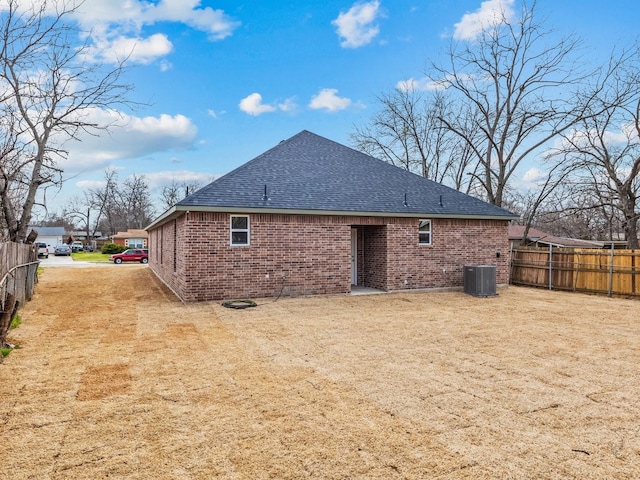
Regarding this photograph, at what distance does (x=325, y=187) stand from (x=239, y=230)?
129 inches

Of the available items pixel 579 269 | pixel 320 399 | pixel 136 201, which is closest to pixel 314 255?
pixel 320 399

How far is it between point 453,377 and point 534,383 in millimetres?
929

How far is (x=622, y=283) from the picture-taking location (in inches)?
504

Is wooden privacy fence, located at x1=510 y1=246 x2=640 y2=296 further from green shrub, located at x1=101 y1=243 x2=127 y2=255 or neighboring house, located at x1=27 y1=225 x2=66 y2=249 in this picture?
neighboring house, located at x1=27 y1=225 x2=66 y2=249

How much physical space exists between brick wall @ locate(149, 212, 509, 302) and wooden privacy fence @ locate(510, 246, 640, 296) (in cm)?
160

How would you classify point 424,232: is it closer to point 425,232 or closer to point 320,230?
point 425,232

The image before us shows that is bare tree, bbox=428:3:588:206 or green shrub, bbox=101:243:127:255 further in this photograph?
green shrub, bbox=101:243:127:255

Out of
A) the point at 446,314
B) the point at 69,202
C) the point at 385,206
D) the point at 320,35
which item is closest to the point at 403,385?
the point at 446,314

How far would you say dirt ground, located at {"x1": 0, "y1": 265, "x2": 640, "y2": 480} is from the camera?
10.2 feet

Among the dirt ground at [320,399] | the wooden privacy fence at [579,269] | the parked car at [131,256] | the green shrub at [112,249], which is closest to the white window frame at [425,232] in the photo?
the wooden privacy fence at [579,269]

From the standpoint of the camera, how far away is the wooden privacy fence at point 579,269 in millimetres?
12664

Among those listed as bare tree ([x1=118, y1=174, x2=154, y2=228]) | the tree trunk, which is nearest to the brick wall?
the tree trunk

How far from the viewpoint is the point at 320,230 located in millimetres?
12320

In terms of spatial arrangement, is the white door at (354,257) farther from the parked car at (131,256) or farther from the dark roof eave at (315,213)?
the parked car at (131,256)
